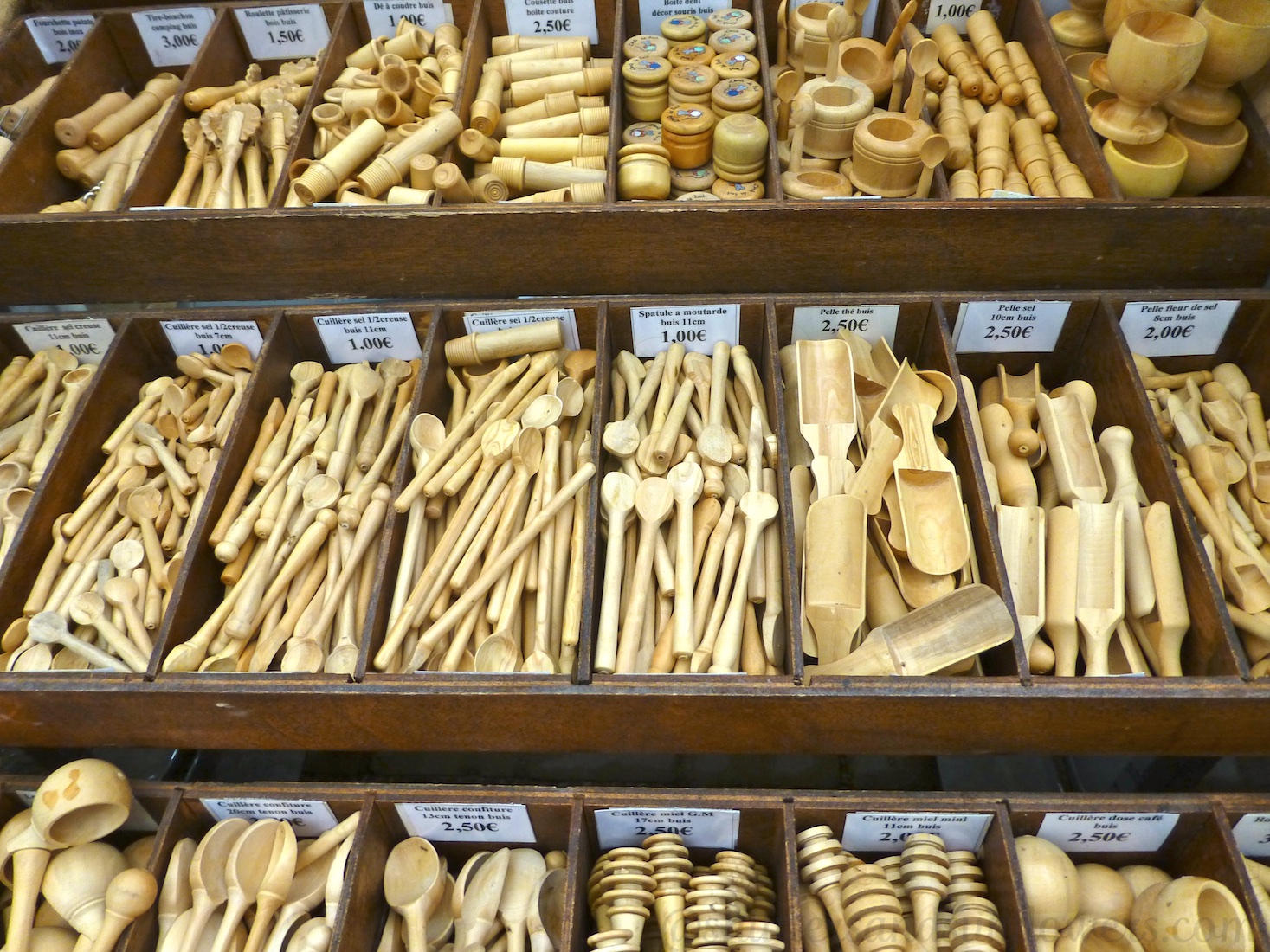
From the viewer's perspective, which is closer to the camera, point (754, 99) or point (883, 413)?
point (883, 413)

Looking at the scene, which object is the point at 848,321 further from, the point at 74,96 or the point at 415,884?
the point at 74,96

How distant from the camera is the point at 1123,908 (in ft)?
3.98

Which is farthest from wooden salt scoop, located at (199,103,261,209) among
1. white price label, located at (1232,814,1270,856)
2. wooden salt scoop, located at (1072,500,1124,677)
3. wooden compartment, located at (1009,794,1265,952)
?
white price label, located at (1232,814,1270,856)

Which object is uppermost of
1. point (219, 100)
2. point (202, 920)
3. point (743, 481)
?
point (219, 100)

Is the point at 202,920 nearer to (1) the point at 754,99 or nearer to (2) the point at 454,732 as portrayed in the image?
(2) the point at 454,732

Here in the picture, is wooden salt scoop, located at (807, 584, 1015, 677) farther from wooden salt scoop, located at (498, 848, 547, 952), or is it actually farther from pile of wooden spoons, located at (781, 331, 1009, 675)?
wooden salt scoop, located at (498, 848, 547, 952)

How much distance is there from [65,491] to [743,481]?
47.9 inches

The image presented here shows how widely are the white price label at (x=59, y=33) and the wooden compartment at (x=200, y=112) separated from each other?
13.7 inches

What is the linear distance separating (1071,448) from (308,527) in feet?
4.33

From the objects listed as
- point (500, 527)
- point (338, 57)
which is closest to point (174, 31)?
point (338, 57)

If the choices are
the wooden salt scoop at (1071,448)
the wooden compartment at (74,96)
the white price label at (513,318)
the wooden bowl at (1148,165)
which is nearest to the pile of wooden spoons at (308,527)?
the white price label at (513,318)

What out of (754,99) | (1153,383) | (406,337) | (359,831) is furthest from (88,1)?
(1153,383)

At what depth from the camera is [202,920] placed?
118cm

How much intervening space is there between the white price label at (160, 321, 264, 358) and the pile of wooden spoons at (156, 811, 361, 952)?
36.2 inches
